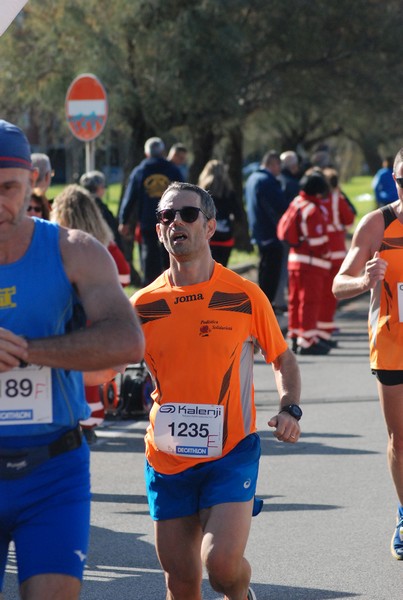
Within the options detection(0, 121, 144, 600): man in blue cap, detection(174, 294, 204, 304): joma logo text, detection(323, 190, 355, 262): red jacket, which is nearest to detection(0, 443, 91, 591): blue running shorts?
detection(0, 121, 144, 600): man in blue cap

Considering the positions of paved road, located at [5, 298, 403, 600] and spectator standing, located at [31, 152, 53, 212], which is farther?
spectator standing, located at [31, 152, 53, 212]

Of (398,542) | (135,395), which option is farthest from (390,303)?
(135,395)

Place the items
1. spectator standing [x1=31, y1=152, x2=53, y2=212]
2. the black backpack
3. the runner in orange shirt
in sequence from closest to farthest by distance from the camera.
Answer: the runner in orange shirt → spectator standing [x1=31, y1=152, x2=53, y2=212] → the black backpack

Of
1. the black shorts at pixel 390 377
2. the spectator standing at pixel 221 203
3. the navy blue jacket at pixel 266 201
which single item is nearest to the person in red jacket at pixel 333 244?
the navy blue jacket at pixel 266 201

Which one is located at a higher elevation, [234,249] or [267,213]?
[267,213]

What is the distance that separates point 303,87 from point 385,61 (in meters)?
1.73

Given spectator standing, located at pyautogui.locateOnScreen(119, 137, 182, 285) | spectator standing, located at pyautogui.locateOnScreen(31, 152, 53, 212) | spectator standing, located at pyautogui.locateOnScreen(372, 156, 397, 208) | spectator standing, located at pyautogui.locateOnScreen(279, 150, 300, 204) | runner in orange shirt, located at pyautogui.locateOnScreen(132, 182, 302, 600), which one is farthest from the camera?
spectator standing, located at pyautogui.locateOnScreen(372, 156, 397, 208)

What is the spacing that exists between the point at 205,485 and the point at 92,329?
4.98 feet

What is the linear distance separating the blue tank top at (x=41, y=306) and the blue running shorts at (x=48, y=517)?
0.11m

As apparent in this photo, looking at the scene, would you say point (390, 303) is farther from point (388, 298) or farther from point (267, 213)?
point (267, 213)

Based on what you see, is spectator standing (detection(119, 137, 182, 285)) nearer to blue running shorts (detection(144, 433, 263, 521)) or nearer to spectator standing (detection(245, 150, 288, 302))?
spectator standing (detection(245, 150, 288, 302))

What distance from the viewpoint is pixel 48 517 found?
12.3 feet

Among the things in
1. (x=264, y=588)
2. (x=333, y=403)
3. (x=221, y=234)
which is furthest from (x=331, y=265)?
(x=264, y=588)

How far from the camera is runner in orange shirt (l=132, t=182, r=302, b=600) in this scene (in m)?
4.91
